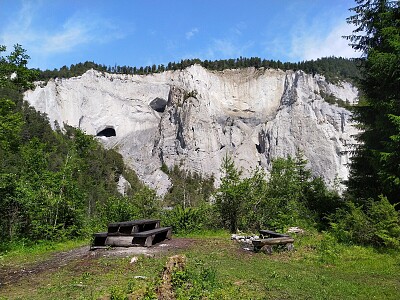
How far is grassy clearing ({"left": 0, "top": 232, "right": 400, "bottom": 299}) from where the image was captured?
21.7 ft

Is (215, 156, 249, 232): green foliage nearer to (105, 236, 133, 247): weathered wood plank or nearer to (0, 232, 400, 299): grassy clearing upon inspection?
(0, 232, 400, 299): grassy clearing

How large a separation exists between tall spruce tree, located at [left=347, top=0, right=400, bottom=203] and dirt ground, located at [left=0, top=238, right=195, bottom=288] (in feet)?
27.4

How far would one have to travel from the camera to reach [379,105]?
1448 cm

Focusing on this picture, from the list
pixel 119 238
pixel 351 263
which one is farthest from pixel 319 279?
pixel 119 238

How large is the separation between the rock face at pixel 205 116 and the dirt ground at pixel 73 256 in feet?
241

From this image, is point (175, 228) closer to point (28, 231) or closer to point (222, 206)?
point (222, 206)

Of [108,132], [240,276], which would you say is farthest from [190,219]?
[108,132]

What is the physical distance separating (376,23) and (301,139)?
75.9m

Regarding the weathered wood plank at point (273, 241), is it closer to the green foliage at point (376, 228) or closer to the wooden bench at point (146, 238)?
the green foliage at point (376, 228)

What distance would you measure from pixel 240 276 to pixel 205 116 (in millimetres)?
91594

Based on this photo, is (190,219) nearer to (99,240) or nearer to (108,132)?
(99,240)

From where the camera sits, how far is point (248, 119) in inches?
4126

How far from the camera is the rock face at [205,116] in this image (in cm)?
9012

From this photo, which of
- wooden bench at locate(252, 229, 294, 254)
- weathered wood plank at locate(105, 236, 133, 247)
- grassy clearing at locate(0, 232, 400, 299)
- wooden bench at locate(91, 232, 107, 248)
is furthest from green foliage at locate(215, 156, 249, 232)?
wooden bench at locate(91, 232, 107, 248)
